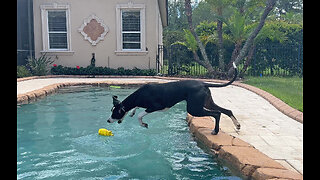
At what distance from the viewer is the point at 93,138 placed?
5.04 m

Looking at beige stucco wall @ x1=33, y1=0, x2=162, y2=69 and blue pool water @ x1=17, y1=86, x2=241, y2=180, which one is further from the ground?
beige stucco wall @ x1=33, y1=0, x2=162, y2=69

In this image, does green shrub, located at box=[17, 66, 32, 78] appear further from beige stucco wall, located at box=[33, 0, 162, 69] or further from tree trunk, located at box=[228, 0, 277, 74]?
tree trunk, located at box=[228, 0, 277, 74]

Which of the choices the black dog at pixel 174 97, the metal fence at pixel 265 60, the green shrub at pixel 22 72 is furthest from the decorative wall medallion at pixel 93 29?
the black dog at pixel 174 97

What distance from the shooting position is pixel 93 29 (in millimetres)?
16609

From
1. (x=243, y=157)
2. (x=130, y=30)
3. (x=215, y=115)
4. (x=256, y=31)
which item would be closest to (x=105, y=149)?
(x=215, y=115)

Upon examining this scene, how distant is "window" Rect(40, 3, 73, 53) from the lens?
16562 mm

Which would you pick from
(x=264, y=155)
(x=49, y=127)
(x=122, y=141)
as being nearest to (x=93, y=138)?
(x=122, y=141)

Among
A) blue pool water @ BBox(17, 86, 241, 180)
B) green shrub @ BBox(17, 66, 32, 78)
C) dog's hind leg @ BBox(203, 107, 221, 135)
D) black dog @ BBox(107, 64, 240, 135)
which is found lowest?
blue pool water @ BBox(17, 86, 241, 180)

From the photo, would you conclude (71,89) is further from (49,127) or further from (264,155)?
(264,155)

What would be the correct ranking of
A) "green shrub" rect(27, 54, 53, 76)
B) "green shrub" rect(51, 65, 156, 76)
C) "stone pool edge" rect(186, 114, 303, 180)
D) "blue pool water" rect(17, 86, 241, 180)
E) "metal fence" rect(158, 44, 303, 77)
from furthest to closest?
"green shrub" rect(51, 65, 156, 76) → "metal fence" rect(158, 44, 303, 77) → "green shrub" rect(27, 54, 53, 76) → "blue pool water" rect(17, 86, 241, 180) → "stone pool edge" rect(186, 114, 303, 180)

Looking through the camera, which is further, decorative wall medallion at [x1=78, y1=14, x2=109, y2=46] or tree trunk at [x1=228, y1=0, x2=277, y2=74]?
decorative wall medallion at [x1=78, y1=14, x2=109, y2=46]

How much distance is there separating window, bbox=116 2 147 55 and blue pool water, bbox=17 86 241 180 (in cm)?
972

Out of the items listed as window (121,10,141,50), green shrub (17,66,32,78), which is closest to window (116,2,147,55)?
window (121,10,141,50)
